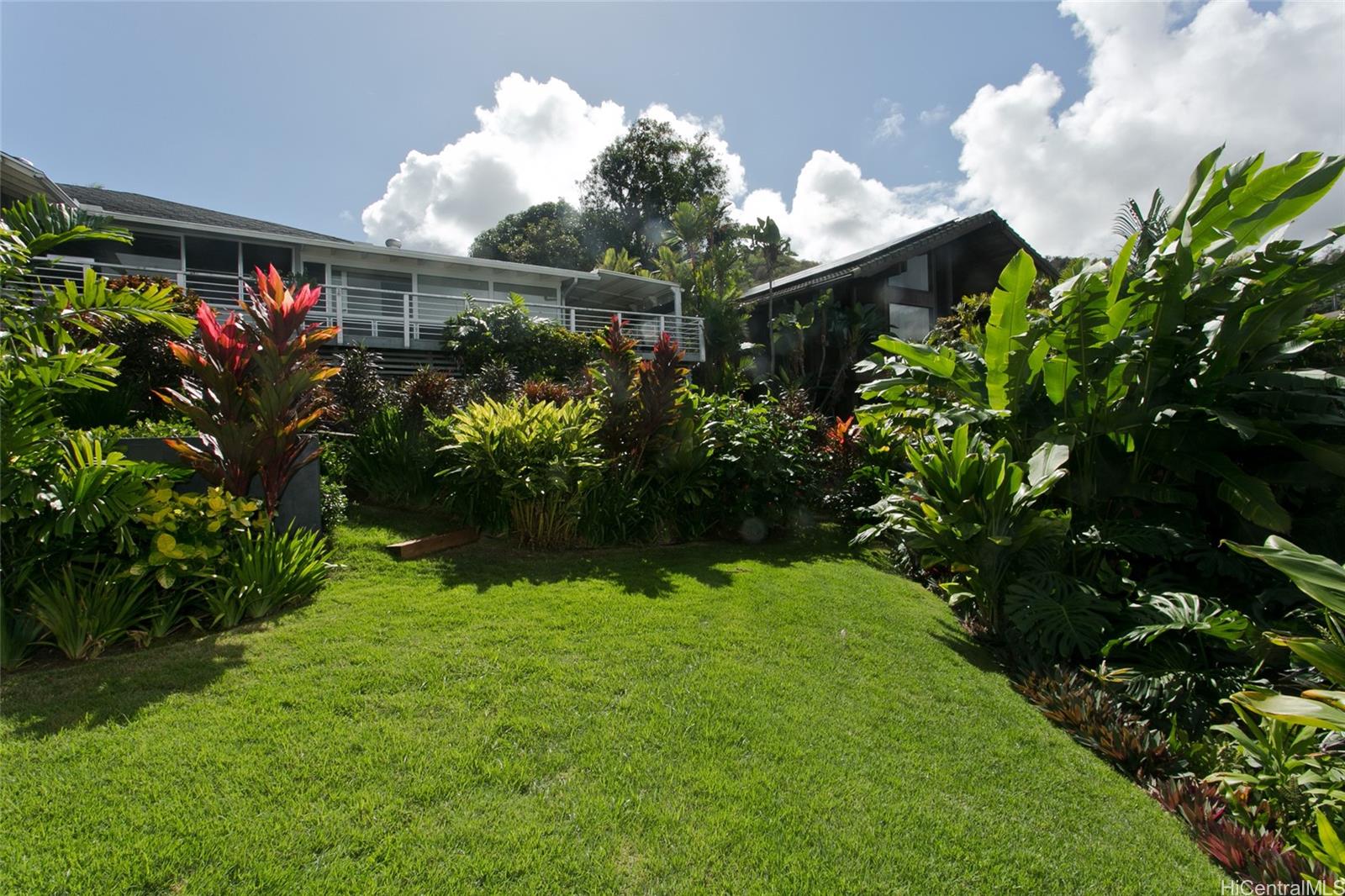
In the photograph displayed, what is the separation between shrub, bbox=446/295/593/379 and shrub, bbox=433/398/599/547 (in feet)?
19.4

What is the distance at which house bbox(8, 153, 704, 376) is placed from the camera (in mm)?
13250

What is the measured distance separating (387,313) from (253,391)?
476 inches

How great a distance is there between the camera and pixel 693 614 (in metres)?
4.71

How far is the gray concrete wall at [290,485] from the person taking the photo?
476cm

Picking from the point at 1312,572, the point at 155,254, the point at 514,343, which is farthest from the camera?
the point at 155,254

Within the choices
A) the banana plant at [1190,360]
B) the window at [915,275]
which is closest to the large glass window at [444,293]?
the window at [915,275]

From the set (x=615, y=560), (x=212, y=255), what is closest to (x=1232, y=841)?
(x=615, y=560)

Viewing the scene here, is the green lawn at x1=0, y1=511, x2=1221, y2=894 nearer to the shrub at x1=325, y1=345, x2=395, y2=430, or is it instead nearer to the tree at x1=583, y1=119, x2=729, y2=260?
the shrub at x1=325, y1=345, x2=395, y2=430

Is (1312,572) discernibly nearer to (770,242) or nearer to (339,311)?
(339,311)

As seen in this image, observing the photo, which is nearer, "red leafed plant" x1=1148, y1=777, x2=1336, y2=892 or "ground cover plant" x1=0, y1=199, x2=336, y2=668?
"red leafed plant" x1=1148, y1=777, x2=1336, y2=892

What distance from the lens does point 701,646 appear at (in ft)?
13.5

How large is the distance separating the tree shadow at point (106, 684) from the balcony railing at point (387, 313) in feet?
28.6

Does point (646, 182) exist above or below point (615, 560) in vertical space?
above

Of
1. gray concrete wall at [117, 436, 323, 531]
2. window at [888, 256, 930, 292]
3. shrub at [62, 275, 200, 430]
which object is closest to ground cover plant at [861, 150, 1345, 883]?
gray concrete wall at [117, 436, 323, 531]
